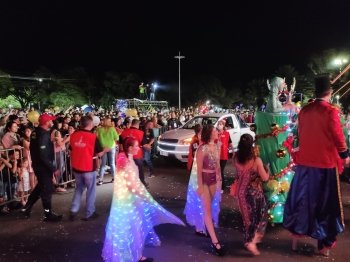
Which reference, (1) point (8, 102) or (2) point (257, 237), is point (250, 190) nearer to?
(2) point (257, 237)

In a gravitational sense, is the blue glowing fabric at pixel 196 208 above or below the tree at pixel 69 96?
below

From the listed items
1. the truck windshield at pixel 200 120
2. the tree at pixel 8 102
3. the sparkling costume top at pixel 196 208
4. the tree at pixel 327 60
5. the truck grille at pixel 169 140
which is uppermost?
the tree at pixel 327 60

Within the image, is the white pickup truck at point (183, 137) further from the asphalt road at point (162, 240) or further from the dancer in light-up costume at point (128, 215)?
the dancer in light-up costume at point (128, 215)

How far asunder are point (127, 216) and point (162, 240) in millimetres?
1265

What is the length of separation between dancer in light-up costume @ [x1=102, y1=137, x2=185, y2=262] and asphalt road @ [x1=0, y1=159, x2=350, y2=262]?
0.54m

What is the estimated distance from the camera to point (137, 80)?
49531 mm

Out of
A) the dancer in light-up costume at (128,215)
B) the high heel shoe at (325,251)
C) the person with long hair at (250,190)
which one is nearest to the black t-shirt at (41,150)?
the dancer in light-up costume at (128,215)

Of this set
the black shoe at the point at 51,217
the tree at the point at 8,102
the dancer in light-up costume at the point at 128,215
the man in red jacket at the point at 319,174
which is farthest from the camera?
the tree at the point at 8,102

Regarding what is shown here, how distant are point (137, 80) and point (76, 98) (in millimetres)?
9854

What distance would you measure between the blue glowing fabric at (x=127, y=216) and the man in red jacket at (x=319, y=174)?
191 centimetres

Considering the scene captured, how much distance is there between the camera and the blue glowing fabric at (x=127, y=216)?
415cm

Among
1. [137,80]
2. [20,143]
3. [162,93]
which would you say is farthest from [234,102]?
[20,143]

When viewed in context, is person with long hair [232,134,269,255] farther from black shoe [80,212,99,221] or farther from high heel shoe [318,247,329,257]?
black shoe [80,212,99,221]

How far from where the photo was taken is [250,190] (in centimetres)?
469
